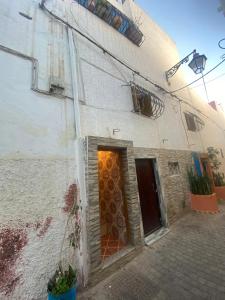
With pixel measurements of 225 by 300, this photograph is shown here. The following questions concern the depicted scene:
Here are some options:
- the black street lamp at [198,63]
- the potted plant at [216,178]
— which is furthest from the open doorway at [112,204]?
the potted plant at [216,178]

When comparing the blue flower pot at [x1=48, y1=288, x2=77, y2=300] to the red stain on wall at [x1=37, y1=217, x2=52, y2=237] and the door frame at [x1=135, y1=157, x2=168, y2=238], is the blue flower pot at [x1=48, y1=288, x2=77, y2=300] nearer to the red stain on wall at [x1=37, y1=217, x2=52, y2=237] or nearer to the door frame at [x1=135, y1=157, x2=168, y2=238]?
the red stain on wall at [x1=37, y1=217, x2=52, y2=237]

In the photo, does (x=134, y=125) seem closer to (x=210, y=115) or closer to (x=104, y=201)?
(x=104, y=201)

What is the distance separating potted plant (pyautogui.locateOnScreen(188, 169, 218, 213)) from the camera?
18.7 feet

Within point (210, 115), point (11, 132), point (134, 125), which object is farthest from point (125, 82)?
point (210, 115)

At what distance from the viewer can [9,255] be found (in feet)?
6.38

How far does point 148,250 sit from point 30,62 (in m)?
4.67

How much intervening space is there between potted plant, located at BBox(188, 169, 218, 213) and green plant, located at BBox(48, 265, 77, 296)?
17.7 feet

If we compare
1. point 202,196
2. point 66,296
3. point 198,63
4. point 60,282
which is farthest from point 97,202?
point 198,63

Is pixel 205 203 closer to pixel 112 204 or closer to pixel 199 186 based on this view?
pixel 199 186

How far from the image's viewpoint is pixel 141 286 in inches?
95.6

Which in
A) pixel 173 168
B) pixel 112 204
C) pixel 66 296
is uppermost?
pixel 173 168

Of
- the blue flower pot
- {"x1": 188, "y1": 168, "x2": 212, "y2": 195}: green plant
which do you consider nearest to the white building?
the blue flower pot

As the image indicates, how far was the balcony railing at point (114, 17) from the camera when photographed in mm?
4773

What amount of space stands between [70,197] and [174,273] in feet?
7.50
